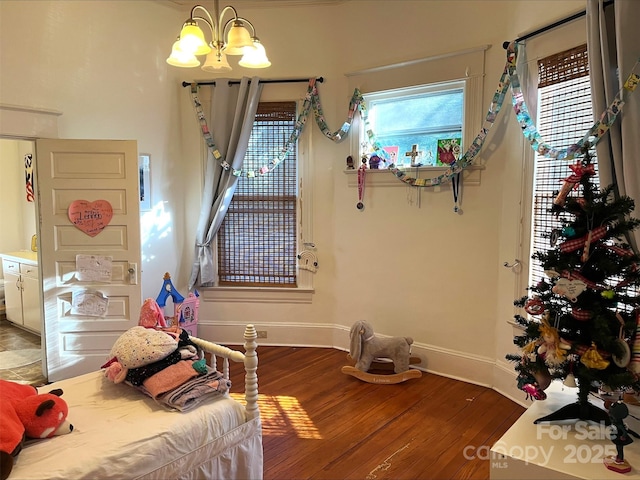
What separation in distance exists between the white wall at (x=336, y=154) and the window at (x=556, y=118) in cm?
17

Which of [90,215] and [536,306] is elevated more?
[90,215]

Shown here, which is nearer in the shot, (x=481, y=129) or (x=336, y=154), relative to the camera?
(x=481, y=129)

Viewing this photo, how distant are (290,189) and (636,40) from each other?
2.98m

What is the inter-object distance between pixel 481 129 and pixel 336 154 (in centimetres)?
141

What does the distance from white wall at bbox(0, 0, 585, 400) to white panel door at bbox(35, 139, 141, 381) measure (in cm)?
37

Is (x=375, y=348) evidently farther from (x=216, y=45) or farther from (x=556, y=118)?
(x=216, y=45)

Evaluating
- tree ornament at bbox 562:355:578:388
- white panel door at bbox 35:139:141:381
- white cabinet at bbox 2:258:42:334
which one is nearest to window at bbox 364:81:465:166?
tree ornament at bbox 562:355:578:388

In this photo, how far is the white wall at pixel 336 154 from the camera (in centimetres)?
347

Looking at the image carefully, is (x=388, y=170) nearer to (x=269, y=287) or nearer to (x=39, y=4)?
(x=269, y=287)

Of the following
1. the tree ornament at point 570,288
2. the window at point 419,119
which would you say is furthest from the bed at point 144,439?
the window at point 419,119

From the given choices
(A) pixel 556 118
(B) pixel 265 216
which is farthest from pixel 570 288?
(B) pixel 265 216

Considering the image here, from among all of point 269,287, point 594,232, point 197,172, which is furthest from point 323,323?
point 594,232

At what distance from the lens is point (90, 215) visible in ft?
12.0

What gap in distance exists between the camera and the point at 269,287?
4648 mm
